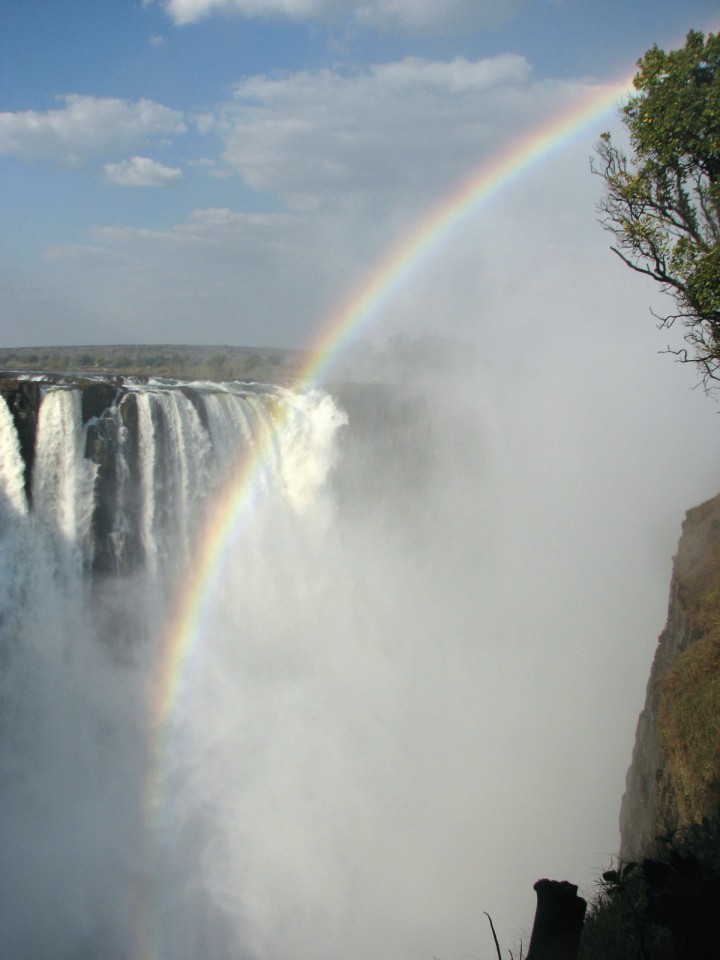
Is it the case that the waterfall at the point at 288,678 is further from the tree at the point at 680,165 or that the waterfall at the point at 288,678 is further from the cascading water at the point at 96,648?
the tree at the point at 680,165

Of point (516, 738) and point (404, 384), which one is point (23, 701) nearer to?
point (516, 738)

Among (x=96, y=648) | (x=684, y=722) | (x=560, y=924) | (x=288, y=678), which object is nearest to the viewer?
(x=560, y=924)

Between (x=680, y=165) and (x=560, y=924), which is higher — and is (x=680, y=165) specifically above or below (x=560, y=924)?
above

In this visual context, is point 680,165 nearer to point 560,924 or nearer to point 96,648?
point 560,924

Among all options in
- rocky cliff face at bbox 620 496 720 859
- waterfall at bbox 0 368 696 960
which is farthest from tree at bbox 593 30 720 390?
waterfall at bbox 0 368 696 960

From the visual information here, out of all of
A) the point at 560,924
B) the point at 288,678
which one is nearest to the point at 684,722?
the point at 560,924

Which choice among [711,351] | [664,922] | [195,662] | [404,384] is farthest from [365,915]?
[404,384]

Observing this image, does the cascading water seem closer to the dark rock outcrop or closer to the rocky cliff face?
the rocky cliff face

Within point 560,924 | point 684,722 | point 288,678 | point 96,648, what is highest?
point 96,648

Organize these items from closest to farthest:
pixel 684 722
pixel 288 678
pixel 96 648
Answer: pixel 684 722 → pixel 96 648 → pixel 288 678
